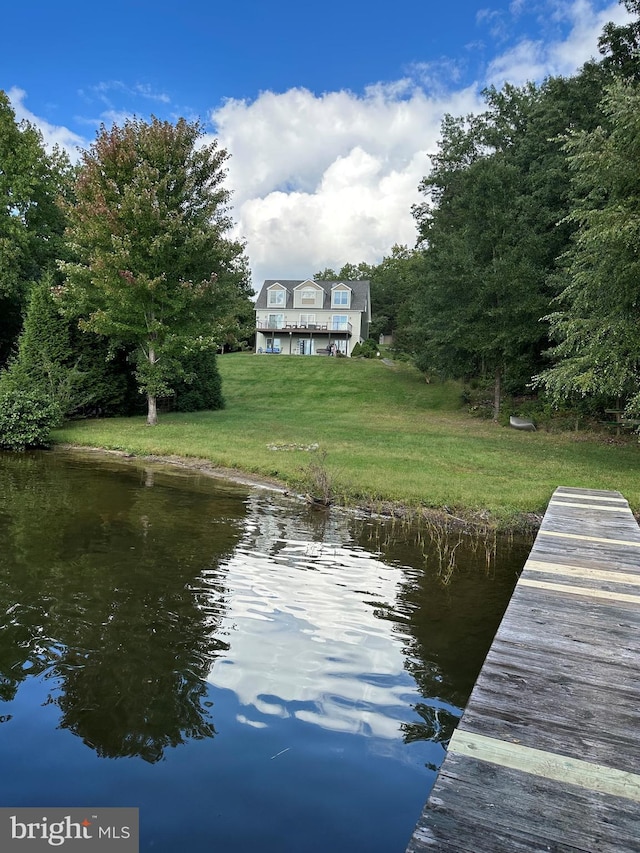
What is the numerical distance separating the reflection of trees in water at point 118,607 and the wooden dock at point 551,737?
2011 millimetres

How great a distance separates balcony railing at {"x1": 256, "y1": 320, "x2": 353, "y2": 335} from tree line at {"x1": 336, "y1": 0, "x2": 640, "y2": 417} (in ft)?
75.8

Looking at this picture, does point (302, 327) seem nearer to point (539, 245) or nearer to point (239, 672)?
point (539, 245)

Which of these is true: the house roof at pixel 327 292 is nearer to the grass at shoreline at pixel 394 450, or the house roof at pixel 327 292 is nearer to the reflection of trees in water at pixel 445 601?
the grass at shoreline at pixel 394 450

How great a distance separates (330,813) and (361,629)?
7.31 ft

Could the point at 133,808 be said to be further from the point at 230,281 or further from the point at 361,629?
the point at 230,281

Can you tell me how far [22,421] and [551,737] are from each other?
16236 mm

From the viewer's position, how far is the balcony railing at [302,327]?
175 feet

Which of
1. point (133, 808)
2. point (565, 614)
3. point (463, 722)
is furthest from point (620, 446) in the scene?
point (133, 808)

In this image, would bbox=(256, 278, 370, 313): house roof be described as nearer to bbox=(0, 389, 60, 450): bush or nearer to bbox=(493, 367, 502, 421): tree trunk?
bbox=(493, 367, 502, 421): tree trunk

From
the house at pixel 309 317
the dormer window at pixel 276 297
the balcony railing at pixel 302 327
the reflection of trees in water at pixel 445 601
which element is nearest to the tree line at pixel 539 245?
the reflection of trees in water at pixel 445 601

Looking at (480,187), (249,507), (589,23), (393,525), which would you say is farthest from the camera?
(480,187)

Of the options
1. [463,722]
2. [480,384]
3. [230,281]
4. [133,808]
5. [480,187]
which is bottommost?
[133,808]

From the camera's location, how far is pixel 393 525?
9.11 metres

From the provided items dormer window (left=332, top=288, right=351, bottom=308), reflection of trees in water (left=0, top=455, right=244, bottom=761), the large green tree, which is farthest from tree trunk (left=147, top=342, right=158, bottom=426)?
dormer window (left=332, top=288, right=351, bottom=308)
